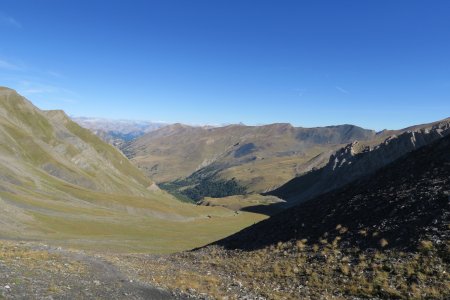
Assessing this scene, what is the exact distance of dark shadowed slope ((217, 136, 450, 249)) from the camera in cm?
3247

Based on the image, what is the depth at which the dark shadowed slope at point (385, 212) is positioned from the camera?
32.5 metres

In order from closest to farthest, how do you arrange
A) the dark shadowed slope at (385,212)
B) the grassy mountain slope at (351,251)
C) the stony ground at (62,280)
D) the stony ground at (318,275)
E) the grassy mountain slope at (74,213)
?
the stony ground at (62,280) → the stony ground at (318,275) → the grassy mountain slope at (351,251) → the dark shadowed slope at (385,212) → the grassy mountain slope at (74,213)

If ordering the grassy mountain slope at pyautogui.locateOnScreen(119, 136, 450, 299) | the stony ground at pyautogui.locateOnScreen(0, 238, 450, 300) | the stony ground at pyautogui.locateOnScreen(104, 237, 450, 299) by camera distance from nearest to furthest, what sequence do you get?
the stony ground at pyautogui.locateOnScreen(0, 238, 450, 300) → the stony ground at pyautogui.locateOnScreen(104, 237, 450, 299) → the grassy mountain slope at pyautogui.locateOnScreen(119, 136, 450, 299)

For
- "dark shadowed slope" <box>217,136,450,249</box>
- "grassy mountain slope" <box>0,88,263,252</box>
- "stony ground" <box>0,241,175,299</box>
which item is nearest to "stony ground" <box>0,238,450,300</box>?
"stony ground" <box>0,241,175,299</box>

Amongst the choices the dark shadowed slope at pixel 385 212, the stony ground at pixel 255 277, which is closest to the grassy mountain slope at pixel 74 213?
the dark shadowed slope at pixel 385 212

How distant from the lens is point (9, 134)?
191750 mm

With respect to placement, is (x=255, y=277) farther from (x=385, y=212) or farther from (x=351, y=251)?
(x=385, y=212)

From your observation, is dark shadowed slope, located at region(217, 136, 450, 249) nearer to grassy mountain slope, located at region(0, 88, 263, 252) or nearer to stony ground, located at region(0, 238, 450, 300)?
stony ground, located at region(0, 238, 450, 300)

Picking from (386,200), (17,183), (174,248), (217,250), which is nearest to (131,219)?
(17,183)

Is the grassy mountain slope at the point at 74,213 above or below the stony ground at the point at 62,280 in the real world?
below

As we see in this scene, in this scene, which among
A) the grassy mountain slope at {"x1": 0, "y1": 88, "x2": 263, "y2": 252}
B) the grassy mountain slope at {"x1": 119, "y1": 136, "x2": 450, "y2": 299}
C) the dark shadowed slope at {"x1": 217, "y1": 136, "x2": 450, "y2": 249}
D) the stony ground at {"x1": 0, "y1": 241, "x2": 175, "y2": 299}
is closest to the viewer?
the stony ground at {"x1": 0, "y1": 241, "x2": 175, "y2": 299}

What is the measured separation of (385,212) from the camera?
38.2 m

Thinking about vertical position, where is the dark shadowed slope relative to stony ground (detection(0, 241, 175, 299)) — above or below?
above

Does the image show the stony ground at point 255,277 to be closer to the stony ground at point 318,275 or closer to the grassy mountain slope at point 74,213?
the stony ground at point 318,275
